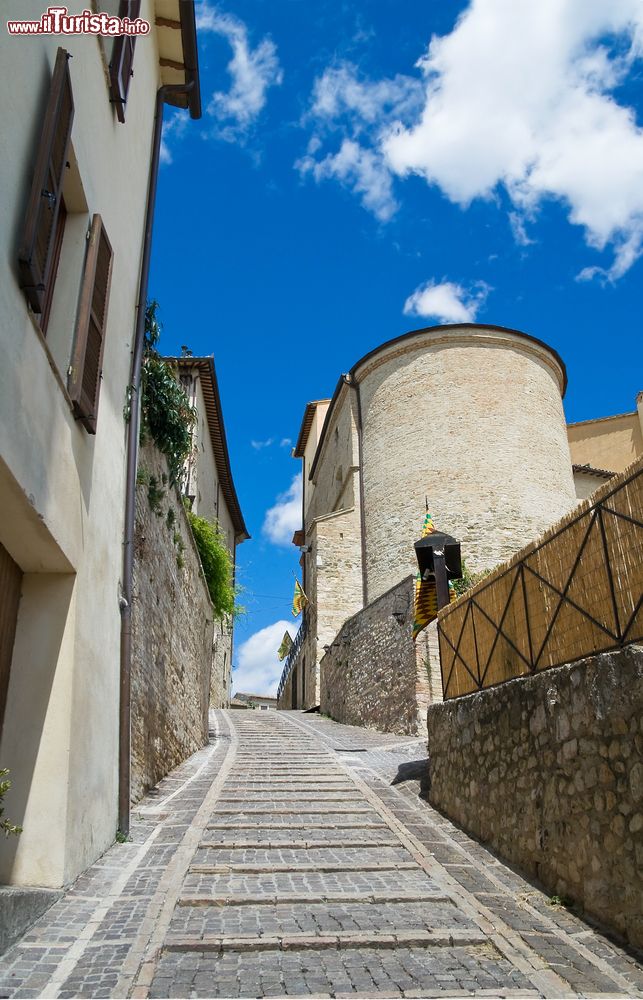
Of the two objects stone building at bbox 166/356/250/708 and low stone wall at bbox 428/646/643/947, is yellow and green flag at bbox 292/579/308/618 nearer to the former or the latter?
stone building at bbox 166/356/250/708

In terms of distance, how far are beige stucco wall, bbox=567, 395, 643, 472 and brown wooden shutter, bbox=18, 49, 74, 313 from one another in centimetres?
2797

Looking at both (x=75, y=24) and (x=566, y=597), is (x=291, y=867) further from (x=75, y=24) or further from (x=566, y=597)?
(x=75, y=24)

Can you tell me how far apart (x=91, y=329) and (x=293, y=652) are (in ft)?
83.4

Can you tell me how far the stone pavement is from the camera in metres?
3.37

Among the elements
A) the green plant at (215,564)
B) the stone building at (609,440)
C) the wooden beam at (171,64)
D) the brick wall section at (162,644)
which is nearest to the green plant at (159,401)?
the brick wall section at (162,644)

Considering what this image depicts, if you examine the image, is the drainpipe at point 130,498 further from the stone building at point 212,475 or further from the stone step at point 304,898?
the stone building at point 212,475

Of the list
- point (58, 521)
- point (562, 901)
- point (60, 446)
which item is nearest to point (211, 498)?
point (60, 446)

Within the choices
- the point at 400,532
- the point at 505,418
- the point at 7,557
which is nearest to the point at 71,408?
the point at 7,557

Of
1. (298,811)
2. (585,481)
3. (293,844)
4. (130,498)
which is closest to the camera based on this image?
(293,844)

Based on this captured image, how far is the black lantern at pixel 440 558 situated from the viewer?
885 centimetres

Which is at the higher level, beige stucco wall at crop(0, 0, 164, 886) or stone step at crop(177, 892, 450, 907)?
beige stucco wall at crop(0, 0, 164, 886)

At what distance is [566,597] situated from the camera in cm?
503

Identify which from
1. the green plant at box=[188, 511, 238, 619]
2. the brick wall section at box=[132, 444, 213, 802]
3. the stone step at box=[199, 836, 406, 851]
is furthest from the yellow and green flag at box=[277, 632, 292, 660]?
the stone step at box=[199, 836, 406, 851]

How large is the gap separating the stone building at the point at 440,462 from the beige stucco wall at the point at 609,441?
6317mm
